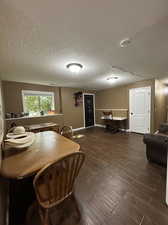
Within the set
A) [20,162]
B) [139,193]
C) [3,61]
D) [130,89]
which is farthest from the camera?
[130,89]

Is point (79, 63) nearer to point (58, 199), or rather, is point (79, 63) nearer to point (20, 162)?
point (20, 162)

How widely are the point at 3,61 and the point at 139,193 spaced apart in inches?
137

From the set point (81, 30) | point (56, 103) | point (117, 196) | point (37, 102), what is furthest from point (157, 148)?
point (37, 102)

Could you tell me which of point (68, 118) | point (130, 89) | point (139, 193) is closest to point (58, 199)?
point (139, 193)

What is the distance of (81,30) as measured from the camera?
1306 millimetres

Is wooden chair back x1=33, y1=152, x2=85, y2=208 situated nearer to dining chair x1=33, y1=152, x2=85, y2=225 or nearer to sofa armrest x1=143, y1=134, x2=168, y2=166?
dining chair x1=33, y1=152, x2=85, y2=225

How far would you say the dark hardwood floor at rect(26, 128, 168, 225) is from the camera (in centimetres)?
119

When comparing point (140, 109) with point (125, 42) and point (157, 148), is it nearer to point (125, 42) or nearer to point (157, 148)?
point (157, 148)

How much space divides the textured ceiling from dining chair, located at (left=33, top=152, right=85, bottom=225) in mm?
1466

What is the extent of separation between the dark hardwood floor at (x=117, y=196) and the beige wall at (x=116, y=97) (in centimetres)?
284

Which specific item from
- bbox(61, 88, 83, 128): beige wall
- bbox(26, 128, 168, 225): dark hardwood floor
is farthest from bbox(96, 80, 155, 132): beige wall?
bbox(26, 128, 168, 225): dark hardwood floor

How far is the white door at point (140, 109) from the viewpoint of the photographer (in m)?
4.21

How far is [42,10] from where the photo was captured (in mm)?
1017

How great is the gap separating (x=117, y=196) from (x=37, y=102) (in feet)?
14.1
